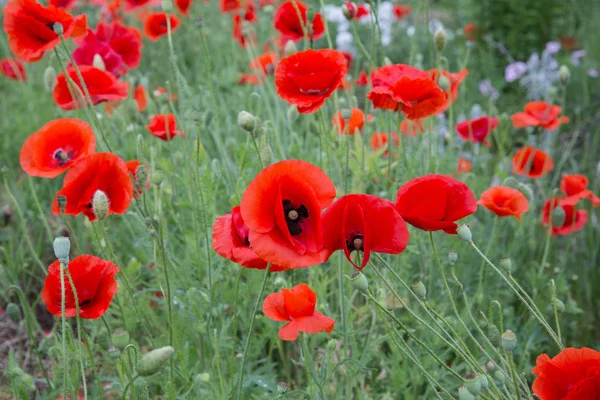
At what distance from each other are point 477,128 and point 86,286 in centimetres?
172

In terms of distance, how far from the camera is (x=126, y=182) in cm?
155

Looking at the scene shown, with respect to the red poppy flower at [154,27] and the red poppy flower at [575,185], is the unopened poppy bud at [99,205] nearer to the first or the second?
the red poppy flower at [575,185]

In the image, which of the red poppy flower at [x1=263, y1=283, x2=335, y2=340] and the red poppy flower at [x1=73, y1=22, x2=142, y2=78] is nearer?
the red poppy flower at [x1=263, y1=283, x2=335, y2=340]

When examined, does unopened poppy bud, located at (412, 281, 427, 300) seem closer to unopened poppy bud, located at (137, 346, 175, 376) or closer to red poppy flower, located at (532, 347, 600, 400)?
red poppy flower, located at (532, 347, 600, 400)

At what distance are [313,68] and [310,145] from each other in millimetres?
1242

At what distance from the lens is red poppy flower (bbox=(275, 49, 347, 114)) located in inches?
62.2

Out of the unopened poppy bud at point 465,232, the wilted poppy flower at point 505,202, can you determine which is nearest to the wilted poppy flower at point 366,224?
the unopened poppy bud at point 465,232

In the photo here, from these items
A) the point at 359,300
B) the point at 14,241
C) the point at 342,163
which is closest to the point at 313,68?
the point at 342,163

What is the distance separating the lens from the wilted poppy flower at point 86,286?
4.68 ft

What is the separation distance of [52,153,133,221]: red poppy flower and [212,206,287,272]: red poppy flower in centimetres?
35

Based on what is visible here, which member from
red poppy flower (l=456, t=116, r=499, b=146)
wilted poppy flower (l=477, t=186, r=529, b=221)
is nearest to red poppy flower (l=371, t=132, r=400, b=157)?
red poppy flower (l=456, t=116, r=499, b=146)

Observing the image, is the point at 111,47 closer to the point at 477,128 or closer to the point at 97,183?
the point at 97,183

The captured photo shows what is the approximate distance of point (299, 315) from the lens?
4.52 feet

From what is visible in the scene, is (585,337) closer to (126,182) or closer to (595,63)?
(126,182)
